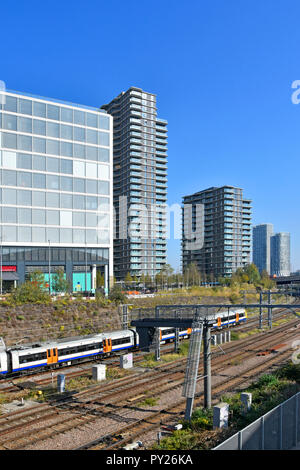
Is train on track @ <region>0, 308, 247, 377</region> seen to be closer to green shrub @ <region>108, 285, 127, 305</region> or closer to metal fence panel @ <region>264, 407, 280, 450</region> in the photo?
green shrub @ <region>108, 285, 127, 305</region>

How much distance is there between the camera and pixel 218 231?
441 ft

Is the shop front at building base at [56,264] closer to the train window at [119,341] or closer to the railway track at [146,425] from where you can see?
the train window at [119,341]

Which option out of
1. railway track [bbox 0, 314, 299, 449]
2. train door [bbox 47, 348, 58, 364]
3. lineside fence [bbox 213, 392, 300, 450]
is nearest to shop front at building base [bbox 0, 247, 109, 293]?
train door [bbox 47, 348, 58, 364]

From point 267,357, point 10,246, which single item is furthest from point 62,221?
point 267,357

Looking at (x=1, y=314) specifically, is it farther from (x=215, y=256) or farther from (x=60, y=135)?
(x=215, y=256)

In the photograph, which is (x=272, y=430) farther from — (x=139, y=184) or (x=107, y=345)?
(x=139, y=184)

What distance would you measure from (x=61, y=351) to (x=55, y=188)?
34.0 meters

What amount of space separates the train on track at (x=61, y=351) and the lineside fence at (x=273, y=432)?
726 inches

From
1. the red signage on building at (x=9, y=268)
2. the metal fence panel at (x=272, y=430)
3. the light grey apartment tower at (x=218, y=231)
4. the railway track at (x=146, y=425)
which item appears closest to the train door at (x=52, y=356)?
the railway track at (x=146, y=425)

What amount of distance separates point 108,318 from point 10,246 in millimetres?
19506

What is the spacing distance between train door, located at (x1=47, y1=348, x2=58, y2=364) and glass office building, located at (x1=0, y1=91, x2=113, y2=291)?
90.1 feet

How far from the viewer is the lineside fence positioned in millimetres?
10414

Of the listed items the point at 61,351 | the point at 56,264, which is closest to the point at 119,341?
the point at 61,351

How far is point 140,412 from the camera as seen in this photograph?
64.3 feet
